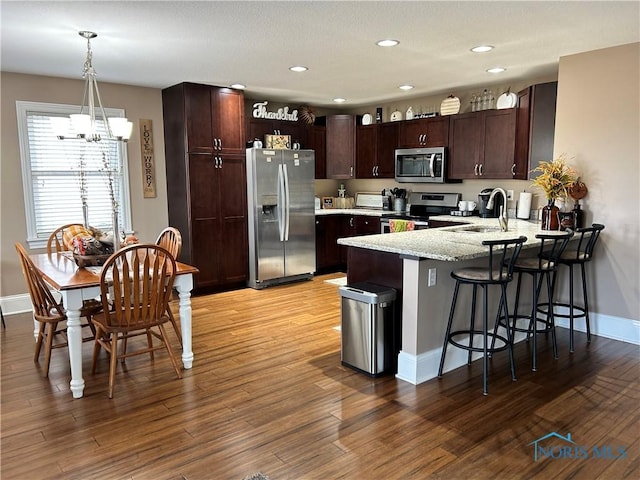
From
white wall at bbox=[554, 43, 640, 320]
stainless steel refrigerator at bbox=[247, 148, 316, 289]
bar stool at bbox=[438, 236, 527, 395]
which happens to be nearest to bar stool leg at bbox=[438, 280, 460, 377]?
bar stool at bbox=[438, 236, 527, 395]

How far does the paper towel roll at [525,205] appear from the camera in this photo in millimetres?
5199

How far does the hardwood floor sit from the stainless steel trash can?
118 mm

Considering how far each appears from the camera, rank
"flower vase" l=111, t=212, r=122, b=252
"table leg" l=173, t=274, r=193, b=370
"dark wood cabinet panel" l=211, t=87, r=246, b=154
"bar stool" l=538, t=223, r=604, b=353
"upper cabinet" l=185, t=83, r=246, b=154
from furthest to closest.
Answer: "dark wood cabinet panel" l=211, t=87, r=246, b=154, "upper cabinet" l=185, t=83, r=246, b=154, "bar stool" l=538, t=223, r=604, b=353, "flower vase" l=111, t=212, r=122, b=252, "table leg" l=173, t=274, r=193, b=370

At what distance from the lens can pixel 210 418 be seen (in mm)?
2717

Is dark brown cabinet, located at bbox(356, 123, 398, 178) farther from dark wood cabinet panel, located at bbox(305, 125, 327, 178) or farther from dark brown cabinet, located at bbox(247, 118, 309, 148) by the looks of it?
dark brown cabinet, located at bbox(247, 118, 309, 148)

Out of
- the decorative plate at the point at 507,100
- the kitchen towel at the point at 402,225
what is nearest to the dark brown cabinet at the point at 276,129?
the kitchen towel at the point at 402,225

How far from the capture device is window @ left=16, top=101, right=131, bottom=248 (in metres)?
4.78

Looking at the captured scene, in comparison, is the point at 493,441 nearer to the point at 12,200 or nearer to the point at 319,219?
the point at 319,219

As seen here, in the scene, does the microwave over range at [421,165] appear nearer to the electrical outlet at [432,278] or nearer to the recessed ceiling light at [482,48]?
Answer: the recessed ceiling light at [482,48]

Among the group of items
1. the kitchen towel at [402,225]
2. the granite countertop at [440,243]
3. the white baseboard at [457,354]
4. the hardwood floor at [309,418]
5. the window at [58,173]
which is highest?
the window at [58,173]

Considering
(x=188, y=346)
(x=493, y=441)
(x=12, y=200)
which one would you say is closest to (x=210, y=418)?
(x=188, y=346)

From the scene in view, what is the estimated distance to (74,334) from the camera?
2910 millimetres

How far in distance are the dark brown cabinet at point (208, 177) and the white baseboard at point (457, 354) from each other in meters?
3.09

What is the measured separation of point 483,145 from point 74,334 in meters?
4.59
